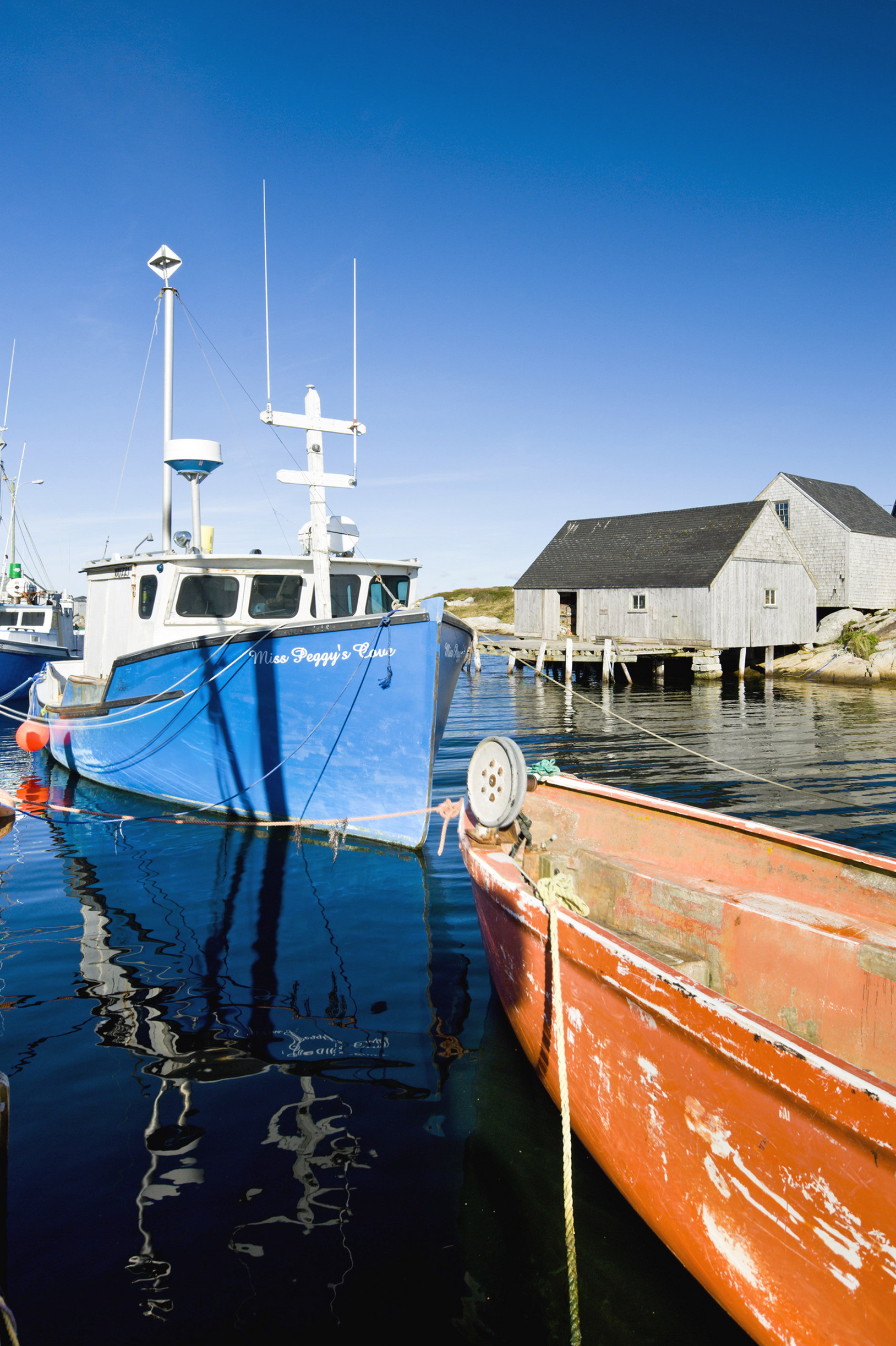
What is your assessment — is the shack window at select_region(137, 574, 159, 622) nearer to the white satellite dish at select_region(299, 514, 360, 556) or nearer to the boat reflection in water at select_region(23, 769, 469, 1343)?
the white satellite dish at select_region(299, 514, 360, 556)

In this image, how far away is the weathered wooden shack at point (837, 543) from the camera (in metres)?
39.7

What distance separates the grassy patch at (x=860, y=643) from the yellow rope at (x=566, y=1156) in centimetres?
3543

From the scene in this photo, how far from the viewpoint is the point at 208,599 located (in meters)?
11.3

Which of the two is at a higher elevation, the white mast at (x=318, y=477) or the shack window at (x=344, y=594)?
the white mast at (x=318, y=477)

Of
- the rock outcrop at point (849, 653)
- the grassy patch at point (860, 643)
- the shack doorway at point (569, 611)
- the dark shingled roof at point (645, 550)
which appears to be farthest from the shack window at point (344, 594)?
the shack doorway at point (569, 611)

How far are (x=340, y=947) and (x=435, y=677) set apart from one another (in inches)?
124

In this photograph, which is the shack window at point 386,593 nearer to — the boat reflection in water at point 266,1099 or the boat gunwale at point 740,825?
the boat reflection in water at point 266,1099

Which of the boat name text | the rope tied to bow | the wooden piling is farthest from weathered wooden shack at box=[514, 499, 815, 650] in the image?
the rope tied to bow

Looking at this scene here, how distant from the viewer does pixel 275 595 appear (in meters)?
11.4

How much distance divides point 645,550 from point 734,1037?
125 feet

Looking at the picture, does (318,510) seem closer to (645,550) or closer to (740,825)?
(740,825)

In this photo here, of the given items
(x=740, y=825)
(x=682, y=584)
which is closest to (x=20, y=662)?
(x=740, y=825)

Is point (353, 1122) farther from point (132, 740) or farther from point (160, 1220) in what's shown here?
point (132, 740)

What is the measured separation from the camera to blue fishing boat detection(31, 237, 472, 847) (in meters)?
9.20
